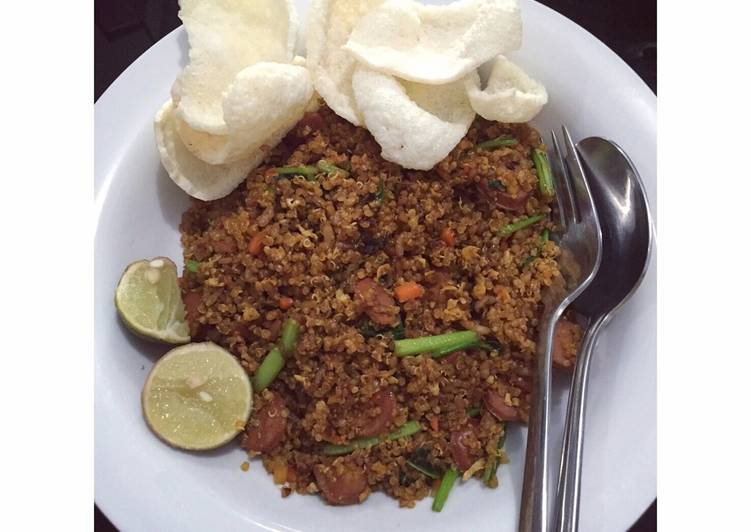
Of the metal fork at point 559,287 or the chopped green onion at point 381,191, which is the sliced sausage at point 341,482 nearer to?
the metal fork at point 559,287

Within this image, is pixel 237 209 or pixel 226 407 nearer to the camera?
pixel 226 407

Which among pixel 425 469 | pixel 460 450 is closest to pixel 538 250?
pixel 460 450

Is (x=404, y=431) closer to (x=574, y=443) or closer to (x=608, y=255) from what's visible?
(x=574, y=443)

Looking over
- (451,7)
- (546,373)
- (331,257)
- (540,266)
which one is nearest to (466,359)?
(546,373)

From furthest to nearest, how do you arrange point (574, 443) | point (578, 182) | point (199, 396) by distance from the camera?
point (578, 182), point (199, 396), point (574, 443)

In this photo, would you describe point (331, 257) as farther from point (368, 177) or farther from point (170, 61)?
point (170, 61)

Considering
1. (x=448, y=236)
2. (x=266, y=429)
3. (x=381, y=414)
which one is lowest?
(x=266, y=429)

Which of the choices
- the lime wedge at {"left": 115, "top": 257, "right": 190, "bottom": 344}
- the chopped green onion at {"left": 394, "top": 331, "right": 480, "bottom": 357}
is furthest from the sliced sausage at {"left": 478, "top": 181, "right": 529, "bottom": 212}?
the lime wedge at {"left": 115, "top": 257, "right": 190, "bottom": 344}
